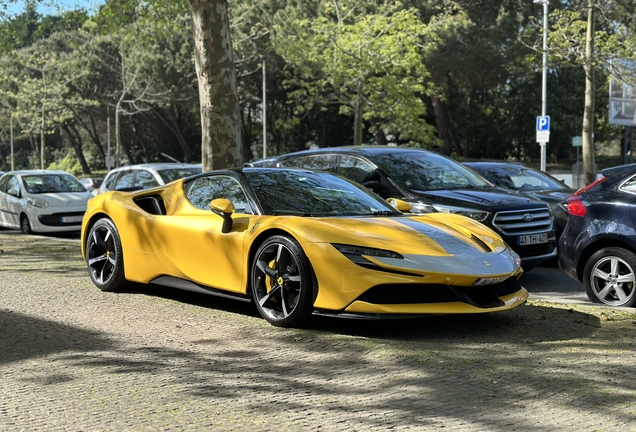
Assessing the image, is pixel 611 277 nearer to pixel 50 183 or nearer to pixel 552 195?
pixel 552 195

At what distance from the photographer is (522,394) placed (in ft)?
15.4

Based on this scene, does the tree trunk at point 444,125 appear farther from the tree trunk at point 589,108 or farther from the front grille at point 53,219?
the front grille at point 53,219

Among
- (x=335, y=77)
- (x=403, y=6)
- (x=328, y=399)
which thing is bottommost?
(x=328, y=399)

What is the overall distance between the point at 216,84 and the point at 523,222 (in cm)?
549

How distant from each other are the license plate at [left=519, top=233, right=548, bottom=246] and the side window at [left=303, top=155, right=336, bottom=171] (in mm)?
2848

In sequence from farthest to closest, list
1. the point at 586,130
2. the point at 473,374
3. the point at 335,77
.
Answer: the point at 335,77 < the point at 586,130 < the point at 473,374

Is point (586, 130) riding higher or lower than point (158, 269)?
higher

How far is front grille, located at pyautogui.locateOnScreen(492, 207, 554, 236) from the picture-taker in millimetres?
9625

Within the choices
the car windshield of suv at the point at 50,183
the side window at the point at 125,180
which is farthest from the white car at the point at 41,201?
the side window at the point at 125,180

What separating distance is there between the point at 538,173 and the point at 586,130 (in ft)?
41.2

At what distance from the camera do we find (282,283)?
6.48 metres

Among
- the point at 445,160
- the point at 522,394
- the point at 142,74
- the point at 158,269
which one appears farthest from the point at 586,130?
the point at 142,74

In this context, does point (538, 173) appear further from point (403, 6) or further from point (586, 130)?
point (403, 6)

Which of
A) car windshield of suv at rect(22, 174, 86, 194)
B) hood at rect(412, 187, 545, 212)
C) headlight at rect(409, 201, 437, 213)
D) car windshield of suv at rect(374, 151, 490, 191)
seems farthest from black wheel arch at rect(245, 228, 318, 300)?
car windshield of suv at rect(22, 174, 86, 194)
